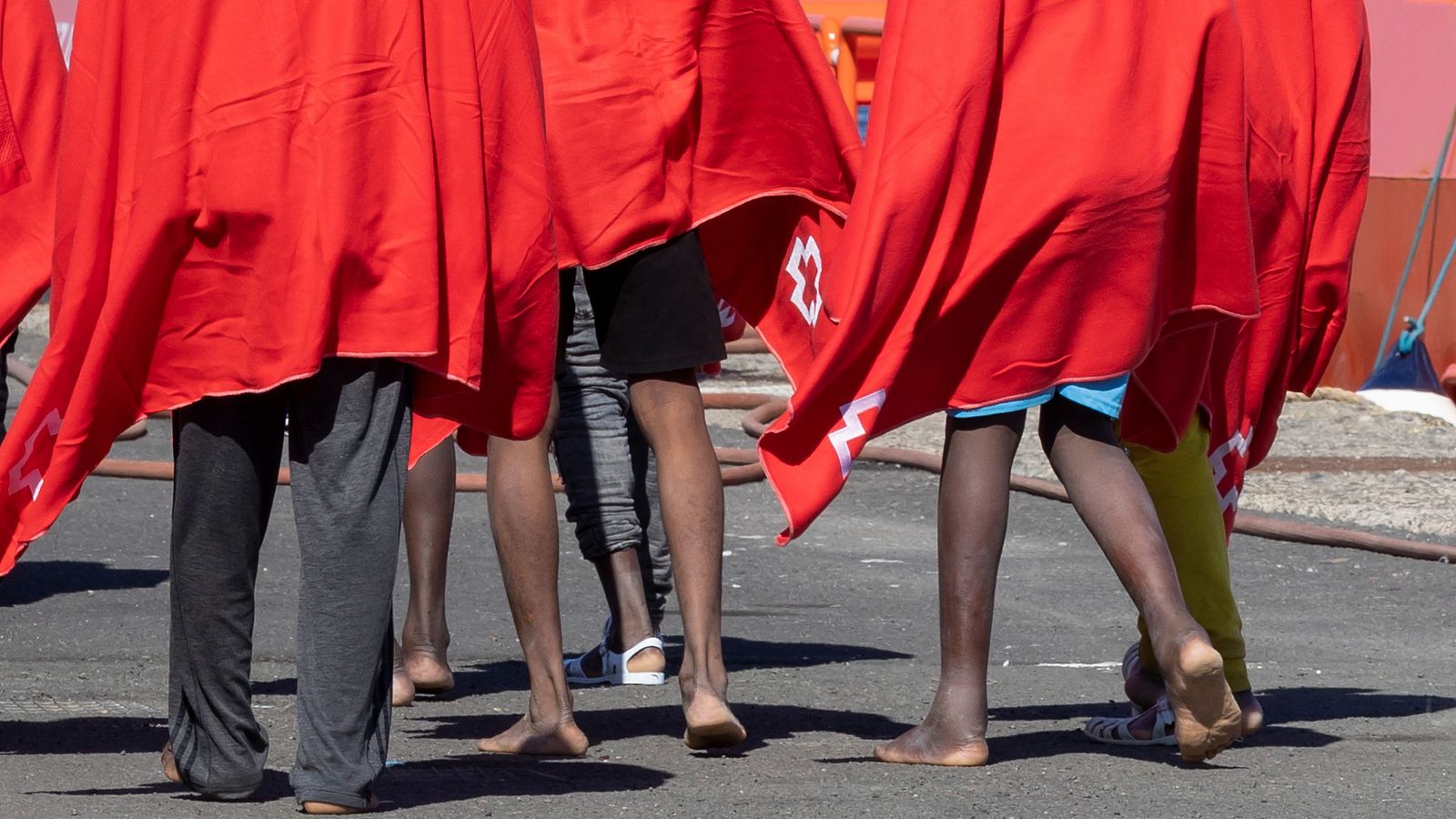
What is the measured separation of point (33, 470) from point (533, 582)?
3.33ft

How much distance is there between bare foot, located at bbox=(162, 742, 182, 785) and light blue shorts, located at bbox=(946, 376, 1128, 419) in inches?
60.4

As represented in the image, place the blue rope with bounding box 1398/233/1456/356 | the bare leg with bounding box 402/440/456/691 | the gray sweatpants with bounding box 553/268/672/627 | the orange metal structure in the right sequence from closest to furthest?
the bare leg with bounding box 402/440/456/691 → the gray sweatpants with bounding box 553/268/672/627 → the blue rope with bounding box 1398/233/1456/356 → the orange metal structure

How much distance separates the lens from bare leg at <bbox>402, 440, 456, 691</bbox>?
5.09 metres

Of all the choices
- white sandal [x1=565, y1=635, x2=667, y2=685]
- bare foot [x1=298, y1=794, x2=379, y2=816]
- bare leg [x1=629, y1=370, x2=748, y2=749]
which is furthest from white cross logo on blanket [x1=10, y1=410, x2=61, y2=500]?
white sandal [x1=565, y1=635, x2=667, y2=685]

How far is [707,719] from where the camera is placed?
4.23 metres

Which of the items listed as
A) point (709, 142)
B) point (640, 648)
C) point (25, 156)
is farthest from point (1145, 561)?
point (25, 156)

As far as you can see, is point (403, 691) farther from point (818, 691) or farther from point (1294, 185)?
point (1294, 185)

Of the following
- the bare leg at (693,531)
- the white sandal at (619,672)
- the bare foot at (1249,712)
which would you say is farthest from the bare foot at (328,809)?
the bare foot at (1249,712)

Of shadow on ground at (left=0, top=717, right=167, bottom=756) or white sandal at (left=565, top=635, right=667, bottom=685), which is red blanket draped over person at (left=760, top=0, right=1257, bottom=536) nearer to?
white sandal at (left=565, top=635, right=667, bottom=685)

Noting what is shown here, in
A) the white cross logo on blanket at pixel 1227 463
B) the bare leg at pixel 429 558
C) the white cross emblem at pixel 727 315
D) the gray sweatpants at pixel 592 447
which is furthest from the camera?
the gray sweatpants at pixel 592 447

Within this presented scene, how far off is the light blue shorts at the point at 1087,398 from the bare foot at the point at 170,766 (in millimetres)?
1533

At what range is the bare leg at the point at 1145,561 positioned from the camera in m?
3.91

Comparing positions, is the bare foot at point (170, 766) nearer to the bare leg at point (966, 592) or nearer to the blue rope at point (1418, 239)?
the bare leg at point (966, 592)

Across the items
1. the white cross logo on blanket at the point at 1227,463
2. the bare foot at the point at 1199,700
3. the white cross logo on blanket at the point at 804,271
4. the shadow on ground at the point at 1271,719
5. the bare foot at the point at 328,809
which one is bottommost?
the shadow on ground at the point at 1271,719
